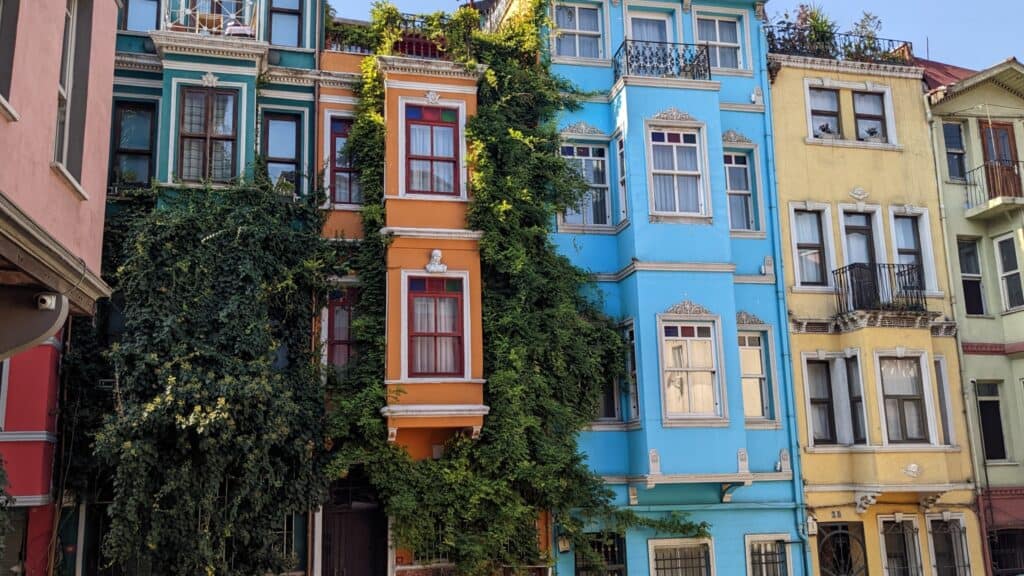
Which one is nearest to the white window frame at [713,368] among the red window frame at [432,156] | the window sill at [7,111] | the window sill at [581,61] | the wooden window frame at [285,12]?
the red window frame at [432,156]

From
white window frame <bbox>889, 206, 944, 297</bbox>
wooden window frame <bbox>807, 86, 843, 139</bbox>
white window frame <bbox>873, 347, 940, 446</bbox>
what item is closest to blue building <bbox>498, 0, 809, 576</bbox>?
wooden window frame <bbox>807, 86, 843, 139</bbox>

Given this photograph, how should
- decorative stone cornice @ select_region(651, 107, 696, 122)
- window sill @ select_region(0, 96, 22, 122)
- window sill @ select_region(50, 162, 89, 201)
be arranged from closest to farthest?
1. window sill @ select_region(0, 96, 22, 122)
2. window sill @ select_region(50, 162, 89, 201)
3. decorative stone cornice @ select_region(651, 107, 696, 122)

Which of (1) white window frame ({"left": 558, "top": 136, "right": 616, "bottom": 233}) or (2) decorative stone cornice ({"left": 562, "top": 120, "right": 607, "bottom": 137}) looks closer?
(1) white window frame ({"left": 558, "top": 136, "right": 616, "bottom": 233})

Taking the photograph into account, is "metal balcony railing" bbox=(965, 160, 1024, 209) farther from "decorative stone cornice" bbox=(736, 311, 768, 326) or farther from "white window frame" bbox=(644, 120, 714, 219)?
"white window frame" bbox=(644, 120, 714, 219)

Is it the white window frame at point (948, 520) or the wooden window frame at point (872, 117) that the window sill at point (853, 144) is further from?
the white window frame at point (948, 520)

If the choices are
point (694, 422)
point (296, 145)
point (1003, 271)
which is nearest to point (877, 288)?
point (1003, 271)

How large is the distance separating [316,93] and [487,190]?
3.80 meters

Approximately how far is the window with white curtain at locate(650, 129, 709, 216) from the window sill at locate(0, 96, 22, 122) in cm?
1351

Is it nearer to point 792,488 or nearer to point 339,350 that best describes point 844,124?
point 792,488

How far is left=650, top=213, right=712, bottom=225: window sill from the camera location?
1847 centimetres

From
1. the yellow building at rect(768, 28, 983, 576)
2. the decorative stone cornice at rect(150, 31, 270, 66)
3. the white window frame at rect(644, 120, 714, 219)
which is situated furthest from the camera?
the yellow building at rect(768, 28, 983, 576)

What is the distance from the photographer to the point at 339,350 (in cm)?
1744

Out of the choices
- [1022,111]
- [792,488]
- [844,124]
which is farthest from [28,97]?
[1022,111]

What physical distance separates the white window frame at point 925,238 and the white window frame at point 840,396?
2.56 metres
